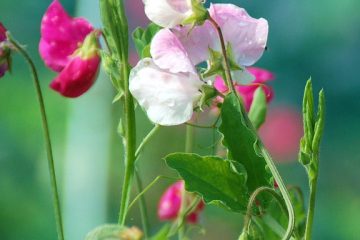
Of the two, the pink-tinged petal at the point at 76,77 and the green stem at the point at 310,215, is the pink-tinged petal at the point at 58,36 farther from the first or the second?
the green stem at the point at 310,215

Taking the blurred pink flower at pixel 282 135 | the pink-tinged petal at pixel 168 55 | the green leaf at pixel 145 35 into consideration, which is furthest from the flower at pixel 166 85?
the blurred pink flower at pixel 282 135

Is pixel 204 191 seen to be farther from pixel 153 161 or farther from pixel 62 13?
pixel 153 161

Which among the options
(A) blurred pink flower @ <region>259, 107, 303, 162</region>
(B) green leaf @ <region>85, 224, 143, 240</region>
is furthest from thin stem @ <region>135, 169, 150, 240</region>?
(A) blurred pink flower @ <region>259, 107, 303, 162</region>

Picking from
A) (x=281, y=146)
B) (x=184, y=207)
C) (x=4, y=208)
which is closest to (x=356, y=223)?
(x=281, y=146)

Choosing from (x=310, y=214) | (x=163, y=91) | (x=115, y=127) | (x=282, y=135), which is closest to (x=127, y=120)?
(x=163, y=91)

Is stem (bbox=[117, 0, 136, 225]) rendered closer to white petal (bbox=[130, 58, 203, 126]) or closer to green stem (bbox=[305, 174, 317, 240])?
white petal (bbox=[130, 58, 203, 126])

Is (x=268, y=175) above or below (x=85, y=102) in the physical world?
above

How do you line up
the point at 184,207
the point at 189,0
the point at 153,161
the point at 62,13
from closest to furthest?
the point at 189,0, the point at 62,13, the point at 184,207, the point at 153,161
